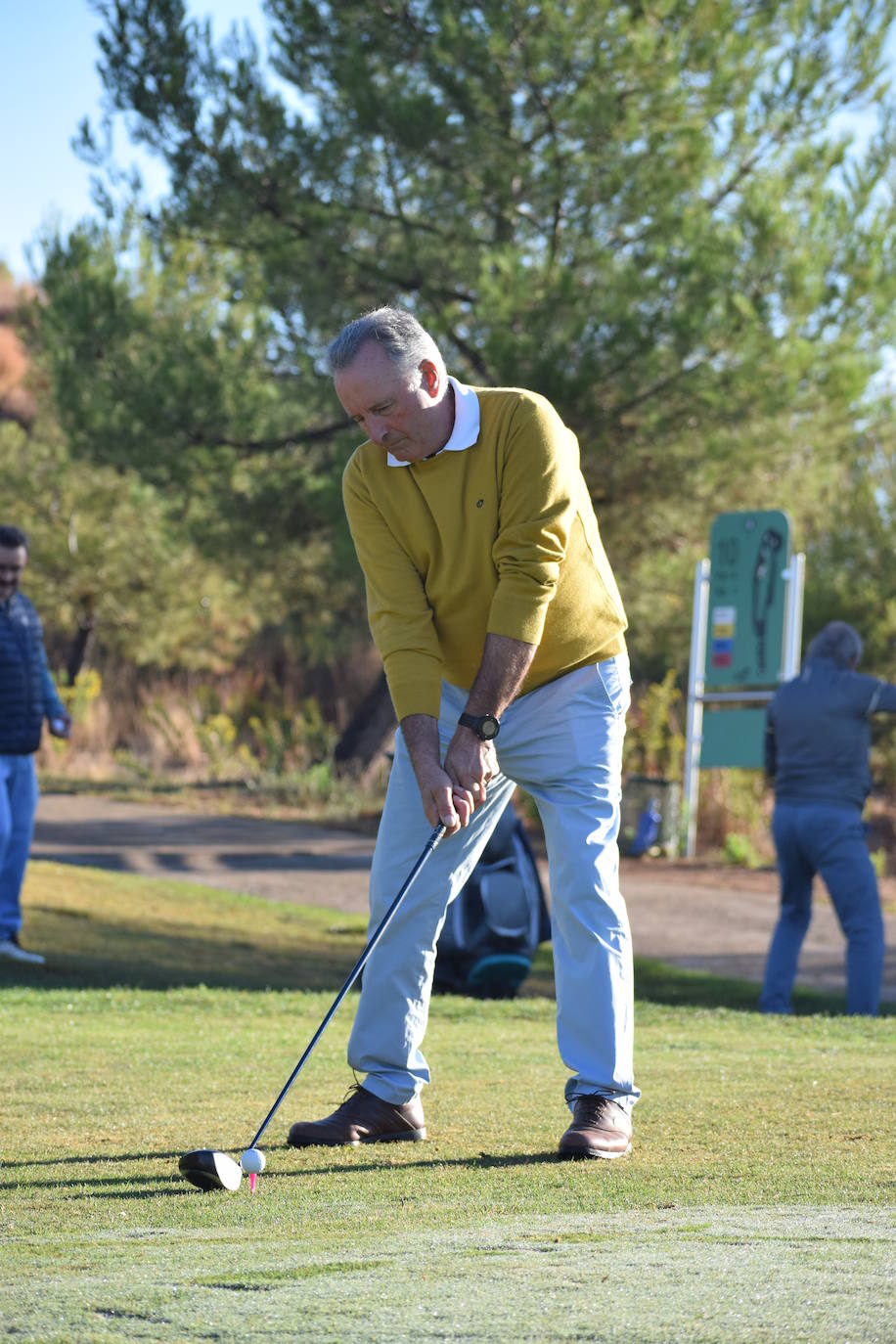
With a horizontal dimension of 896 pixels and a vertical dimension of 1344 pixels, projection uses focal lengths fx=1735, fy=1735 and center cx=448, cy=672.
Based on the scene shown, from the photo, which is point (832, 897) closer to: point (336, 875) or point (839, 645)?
point (839, 645)

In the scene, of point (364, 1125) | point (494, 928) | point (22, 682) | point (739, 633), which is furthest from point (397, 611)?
point (739, 633)

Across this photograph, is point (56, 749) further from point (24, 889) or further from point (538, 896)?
point (538, 896)

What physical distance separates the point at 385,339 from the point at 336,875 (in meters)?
9.23

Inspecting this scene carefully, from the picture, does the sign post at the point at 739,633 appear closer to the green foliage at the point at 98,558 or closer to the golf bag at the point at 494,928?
the golf bag at the point at 494,928

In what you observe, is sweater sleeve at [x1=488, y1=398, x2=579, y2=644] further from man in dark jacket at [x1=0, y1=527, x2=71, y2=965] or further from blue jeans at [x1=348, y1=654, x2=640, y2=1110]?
man in dark jacket at [x1=0, y1=527, x2=71, y2=965]

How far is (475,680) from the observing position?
4.21 m

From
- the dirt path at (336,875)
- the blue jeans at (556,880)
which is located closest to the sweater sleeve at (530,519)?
the blue jeans at (556,880)

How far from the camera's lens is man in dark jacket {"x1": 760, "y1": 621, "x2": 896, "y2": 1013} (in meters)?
8.57

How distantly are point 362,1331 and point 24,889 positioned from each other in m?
8.54

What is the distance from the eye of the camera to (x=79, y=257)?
20.6m

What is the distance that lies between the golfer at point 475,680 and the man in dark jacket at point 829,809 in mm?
4477

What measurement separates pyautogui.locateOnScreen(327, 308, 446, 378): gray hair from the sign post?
11.3m

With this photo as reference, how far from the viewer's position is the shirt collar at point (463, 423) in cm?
430

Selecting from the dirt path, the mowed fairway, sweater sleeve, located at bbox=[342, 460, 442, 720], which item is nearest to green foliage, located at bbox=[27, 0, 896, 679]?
the dirt path
